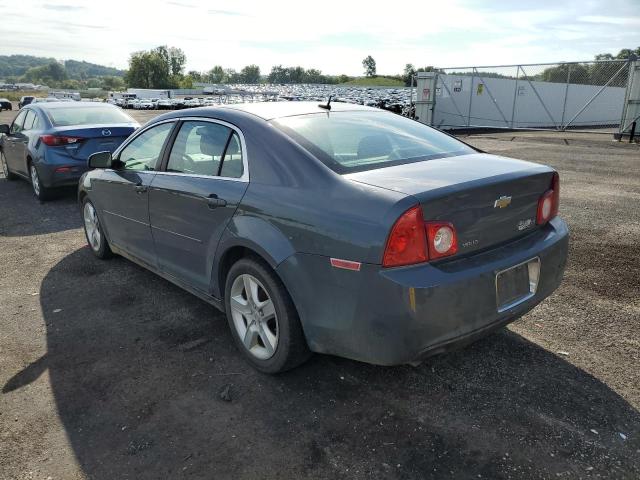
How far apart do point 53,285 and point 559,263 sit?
443 centimetres

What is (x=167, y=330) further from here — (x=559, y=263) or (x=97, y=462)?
(x=559, y=263)

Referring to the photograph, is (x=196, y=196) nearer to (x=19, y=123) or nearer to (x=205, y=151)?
(x=205, y=151)

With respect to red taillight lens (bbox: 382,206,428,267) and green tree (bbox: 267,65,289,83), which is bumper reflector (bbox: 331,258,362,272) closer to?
red taillight lens (bbox: 382,206,428,267)

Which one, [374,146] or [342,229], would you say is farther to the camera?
[374,146]

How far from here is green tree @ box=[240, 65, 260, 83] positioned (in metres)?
187

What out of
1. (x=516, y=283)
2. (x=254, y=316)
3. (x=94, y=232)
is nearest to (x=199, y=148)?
(x=254, y=316)

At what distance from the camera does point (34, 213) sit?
25.9 feet

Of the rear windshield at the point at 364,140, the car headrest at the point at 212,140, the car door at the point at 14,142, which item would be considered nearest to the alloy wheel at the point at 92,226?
the car headrest at the point at 212,140

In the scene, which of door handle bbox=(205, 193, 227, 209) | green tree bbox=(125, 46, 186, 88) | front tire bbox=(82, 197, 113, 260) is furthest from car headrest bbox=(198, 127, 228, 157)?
green tree bbox=(125, 46, 186, 88)

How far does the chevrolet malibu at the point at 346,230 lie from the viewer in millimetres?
2449

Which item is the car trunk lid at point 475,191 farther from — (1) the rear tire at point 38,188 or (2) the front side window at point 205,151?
(1) the rear tire at point 38,188

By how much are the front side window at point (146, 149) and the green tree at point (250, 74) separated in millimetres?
190842

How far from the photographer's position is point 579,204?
7.62m

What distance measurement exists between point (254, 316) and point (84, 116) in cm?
686
